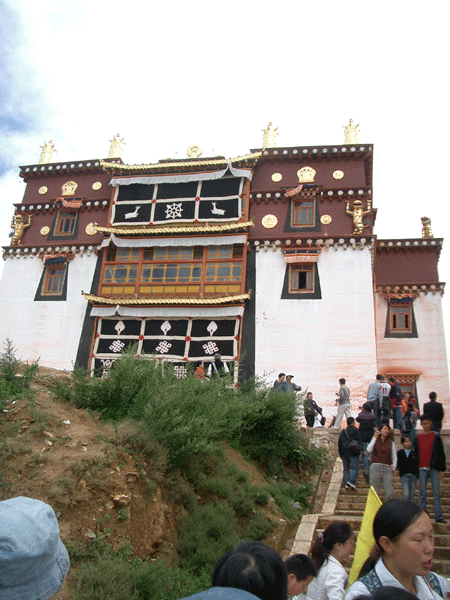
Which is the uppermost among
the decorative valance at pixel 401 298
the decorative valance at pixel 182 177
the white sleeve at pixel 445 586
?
the decorative valance at pixel 182 177

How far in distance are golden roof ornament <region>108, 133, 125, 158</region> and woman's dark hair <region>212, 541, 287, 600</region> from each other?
25.9m

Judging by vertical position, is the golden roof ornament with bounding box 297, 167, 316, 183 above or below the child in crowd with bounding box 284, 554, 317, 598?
above

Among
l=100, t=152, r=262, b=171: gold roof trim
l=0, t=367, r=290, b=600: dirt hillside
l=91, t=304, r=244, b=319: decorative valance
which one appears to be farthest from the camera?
l=100, t=152, r=262, b=171: gold roof trim

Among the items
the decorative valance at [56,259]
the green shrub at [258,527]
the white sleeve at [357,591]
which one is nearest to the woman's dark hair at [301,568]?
the white sleeve at [357,591]

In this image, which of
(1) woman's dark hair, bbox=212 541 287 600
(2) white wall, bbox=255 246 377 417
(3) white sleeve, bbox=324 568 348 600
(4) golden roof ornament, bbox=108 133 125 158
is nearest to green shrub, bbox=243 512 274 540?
(3) white sleeve, bbox=324 568 348 600

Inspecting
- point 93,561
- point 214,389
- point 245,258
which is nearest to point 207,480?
point 214,389

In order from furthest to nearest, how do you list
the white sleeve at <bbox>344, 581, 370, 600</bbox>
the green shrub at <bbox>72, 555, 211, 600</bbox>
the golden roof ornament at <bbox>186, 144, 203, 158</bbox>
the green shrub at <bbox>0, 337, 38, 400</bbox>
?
the golden roof ornament at <bbox>186, 144, 203, 158</bbox> < the green shrub at <bbox>0, 337, 38, 400</bbox> < the green shrub at <bbox>72, 555, 211, 600</bbox> < the white sleeve at <bbox>344, 581, 370, 600</bbox>

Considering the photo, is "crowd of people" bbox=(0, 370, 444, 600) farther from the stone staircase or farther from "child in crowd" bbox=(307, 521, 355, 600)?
the stone staircase

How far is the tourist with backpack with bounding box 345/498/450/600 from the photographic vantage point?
9.49 feet

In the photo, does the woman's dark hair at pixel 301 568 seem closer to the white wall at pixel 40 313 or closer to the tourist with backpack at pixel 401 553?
the tourist with backpack at pixel 401 553

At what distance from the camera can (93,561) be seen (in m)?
5.72

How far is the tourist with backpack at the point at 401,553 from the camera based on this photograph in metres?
2.89

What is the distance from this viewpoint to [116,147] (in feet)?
86.6

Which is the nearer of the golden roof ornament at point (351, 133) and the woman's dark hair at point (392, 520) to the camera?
the woman's dark hair at point (392, 520)
